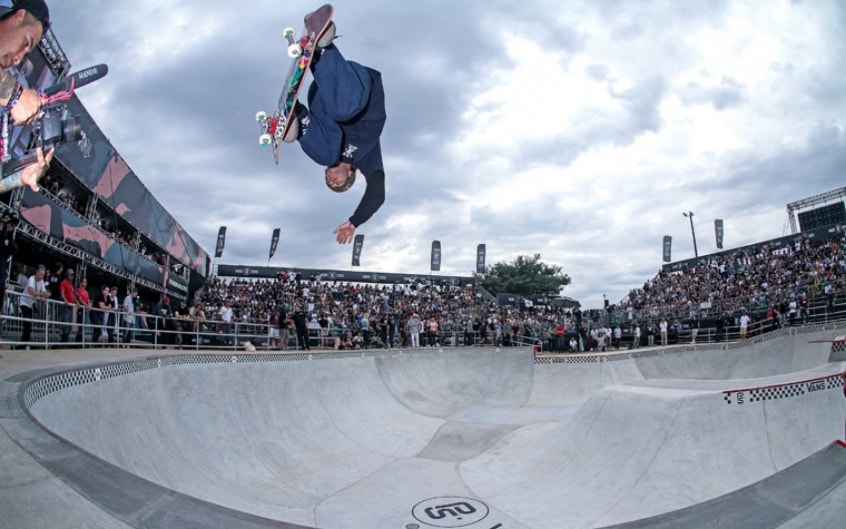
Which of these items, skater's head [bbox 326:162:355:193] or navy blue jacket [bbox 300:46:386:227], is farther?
skater's head [bbox 326:162:355:193]

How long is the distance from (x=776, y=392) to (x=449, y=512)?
4638 millimetres

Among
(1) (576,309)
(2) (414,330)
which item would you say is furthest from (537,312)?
(2) (414,330)

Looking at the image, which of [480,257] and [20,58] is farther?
[480,257]

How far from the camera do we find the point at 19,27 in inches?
473

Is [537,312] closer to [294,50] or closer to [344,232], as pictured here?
[344,232]

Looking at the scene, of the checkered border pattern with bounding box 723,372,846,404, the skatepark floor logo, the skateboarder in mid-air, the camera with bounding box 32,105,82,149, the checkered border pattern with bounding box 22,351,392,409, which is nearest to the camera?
the checkered border pattern with bounding box 22,351,392,409

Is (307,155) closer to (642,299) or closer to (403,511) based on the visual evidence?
(403,511)

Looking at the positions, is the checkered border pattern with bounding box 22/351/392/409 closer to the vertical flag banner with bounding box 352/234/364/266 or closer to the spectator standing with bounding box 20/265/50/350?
the spectator standing with bounding box 20/265/50/350

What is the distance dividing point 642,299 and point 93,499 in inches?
1332

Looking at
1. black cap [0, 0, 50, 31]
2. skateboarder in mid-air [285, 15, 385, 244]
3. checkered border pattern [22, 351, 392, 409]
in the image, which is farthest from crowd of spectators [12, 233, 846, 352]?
black cap [0, 0, 50, 31]

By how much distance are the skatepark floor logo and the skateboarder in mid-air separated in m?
5.66

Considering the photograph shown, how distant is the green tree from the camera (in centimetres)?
5338

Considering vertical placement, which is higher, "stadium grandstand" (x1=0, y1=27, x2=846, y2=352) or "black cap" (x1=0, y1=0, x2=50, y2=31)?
"black cap" (x1=0, y1=0, x2=50, y2=31)

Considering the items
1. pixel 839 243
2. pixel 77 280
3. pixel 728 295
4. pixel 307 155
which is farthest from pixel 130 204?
pixel 839 243
